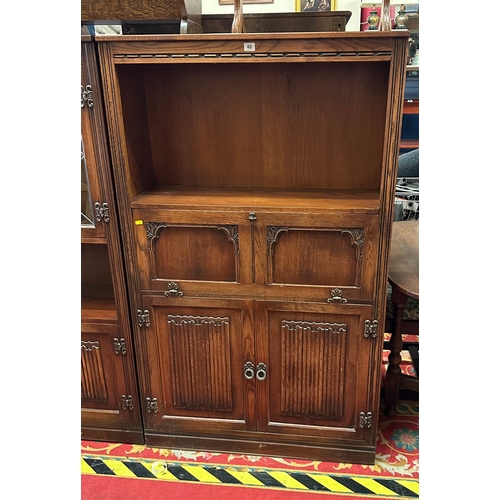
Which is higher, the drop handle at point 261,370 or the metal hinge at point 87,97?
the metal hinge at point 87,97

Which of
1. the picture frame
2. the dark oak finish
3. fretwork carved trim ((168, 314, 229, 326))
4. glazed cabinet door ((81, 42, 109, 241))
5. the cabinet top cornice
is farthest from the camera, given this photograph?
the picture frame

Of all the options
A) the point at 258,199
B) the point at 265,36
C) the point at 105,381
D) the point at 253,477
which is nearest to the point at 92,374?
the point at 105,381

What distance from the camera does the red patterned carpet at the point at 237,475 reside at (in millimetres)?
A: 1637

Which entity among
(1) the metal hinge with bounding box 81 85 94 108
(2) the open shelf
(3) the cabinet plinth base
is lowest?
(3) the cabinet plinth base

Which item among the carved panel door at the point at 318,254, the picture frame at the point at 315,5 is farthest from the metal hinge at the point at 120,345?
the picture frame at the point at 315,5

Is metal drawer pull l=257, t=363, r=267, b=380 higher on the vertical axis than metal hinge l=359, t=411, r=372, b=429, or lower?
higher

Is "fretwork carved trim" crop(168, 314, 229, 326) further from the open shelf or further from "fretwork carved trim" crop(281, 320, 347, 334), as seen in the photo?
the open shelf

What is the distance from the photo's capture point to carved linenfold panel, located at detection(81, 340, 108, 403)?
1.80 m

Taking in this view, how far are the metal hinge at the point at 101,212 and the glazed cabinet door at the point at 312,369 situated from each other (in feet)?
2.18

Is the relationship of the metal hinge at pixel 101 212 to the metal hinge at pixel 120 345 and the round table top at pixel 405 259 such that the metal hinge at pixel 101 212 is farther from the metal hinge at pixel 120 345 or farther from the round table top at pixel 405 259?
the round table top at pixel 405 259

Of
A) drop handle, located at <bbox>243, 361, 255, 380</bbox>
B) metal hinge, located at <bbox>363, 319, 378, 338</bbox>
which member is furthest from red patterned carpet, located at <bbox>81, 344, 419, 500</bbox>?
metal hinge, located at <bbox>363, 319, 378, 338</bbox>

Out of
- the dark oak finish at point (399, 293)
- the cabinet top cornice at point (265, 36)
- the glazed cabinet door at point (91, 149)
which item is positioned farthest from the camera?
the dark oak finish at point (399, 293)

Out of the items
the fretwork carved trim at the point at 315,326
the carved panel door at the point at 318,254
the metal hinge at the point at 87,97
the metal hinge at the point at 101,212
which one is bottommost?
the fretwork carved trim at the point at 315,326

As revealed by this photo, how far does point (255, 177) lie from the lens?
1.80 m
